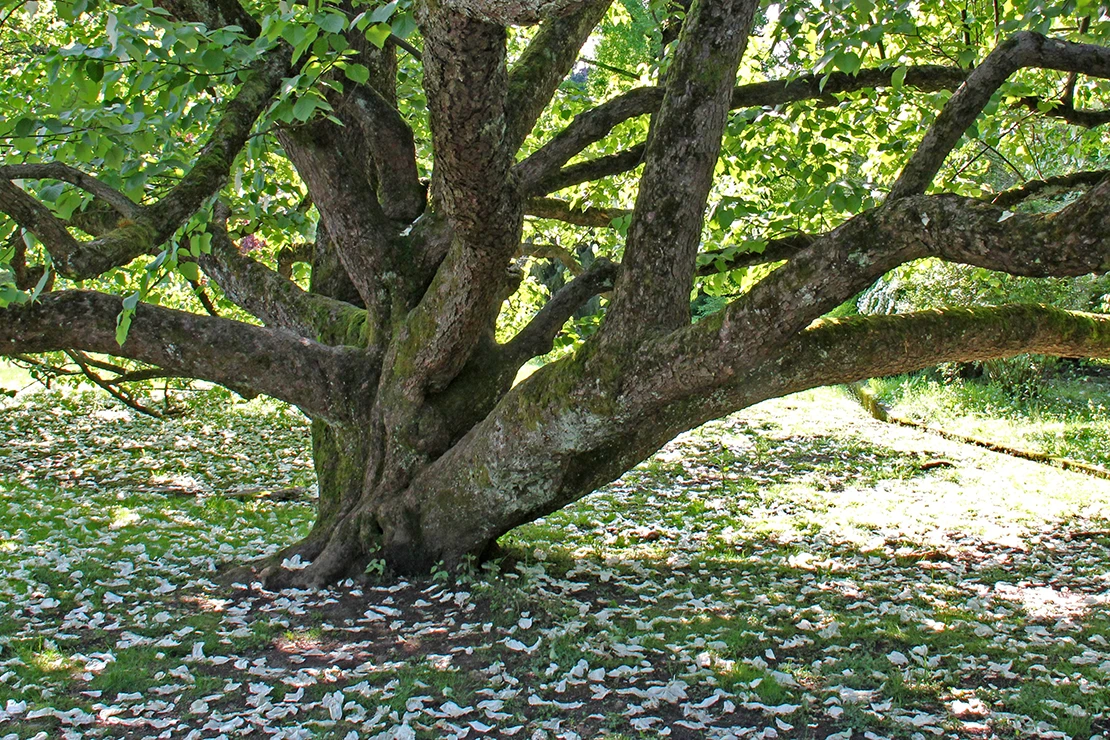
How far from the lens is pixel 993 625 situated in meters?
5.58

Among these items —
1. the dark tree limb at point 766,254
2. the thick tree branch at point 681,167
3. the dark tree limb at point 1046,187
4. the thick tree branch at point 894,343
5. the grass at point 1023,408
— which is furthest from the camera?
the grass at point 1023,408

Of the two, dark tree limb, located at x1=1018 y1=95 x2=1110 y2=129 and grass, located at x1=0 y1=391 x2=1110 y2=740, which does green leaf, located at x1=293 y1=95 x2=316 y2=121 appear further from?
dark tree limb, located at x1=1018 y1=95 x2=1110 y2=129

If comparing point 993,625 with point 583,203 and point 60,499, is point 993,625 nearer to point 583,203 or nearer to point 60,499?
point 583,203

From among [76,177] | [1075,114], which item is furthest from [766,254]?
[76,177]

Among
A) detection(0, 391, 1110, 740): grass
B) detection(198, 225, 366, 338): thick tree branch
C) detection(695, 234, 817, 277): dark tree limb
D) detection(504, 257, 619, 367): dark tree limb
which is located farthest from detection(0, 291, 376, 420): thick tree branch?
detection(695, 234, 817, 277): dark tree limb

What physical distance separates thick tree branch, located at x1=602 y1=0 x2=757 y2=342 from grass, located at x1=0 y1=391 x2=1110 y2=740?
1968 millimetres

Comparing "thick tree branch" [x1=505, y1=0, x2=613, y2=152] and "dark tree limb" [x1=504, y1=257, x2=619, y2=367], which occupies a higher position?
"thick tree branch" [x1=505, y1=0, x2=613, y2=152]

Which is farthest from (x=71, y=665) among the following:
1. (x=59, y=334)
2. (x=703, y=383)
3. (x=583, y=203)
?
(x=583, y=203)

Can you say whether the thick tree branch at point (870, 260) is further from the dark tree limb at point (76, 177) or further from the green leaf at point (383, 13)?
the dark tree limb at point (76, 177)

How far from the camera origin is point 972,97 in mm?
4664

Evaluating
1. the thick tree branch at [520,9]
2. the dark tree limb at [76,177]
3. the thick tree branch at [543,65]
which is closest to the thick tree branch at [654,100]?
the thick tree branch at [543,65]

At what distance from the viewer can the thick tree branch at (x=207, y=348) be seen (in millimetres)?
5555

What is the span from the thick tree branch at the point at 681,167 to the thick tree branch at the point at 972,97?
115cm

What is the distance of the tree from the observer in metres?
3.92
